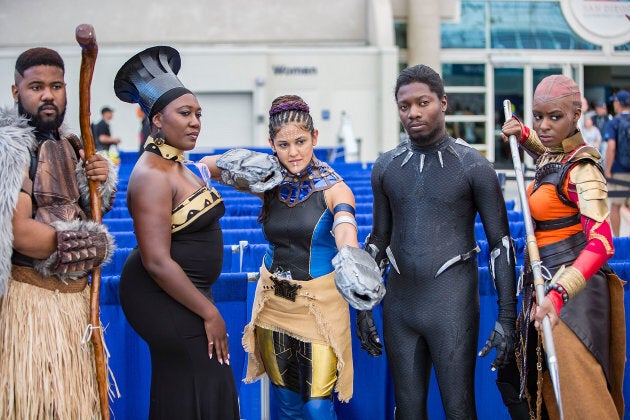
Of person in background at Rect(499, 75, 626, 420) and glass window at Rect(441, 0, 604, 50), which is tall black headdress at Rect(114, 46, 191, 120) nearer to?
person in background at Rect(499, 75, 626, 420)

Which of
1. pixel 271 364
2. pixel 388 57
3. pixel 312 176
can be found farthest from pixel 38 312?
pixel 388 57

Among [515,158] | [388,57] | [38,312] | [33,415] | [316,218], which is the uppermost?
[388,57]

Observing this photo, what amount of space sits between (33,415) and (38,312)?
0.36 meters

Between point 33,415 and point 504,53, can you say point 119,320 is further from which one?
point 504,53

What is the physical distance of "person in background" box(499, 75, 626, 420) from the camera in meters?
2.79

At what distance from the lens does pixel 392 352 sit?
9.97ft

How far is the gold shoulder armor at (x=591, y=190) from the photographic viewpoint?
2791mm

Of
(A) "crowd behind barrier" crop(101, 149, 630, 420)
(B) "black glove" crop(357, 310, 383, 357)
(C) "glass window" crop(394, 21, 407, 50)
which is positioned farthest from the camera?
(C) "glass window" crop(394, 21, 407, 50)

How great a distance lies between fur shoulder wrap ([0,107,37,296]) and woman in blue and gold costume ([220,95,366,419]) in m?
1.03

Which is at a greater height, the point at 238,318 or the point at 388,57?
the point at 388,57

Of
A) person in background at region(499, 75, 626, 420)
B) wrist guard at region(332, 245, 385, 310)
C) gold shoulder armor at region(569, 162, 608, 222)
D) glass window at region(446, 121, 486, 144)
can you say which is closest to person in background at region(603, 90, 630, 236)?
person in background at region(499, 75, 626, 420)

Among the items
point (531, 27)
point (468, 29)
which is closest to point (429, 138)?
point (468, 29)

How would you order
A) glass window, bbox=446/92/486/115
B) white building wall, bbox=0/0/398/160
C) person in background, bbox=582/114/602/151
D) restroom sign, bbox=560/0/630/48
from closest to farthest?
person in background, bbox=582/114/602/151 → white building wall, bbox=0/0/398/160 → restroom sign, bbox=560/0/630/48 → glass window, bbox=446/92/486/115

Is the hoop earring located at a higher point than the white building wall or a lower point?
lower
